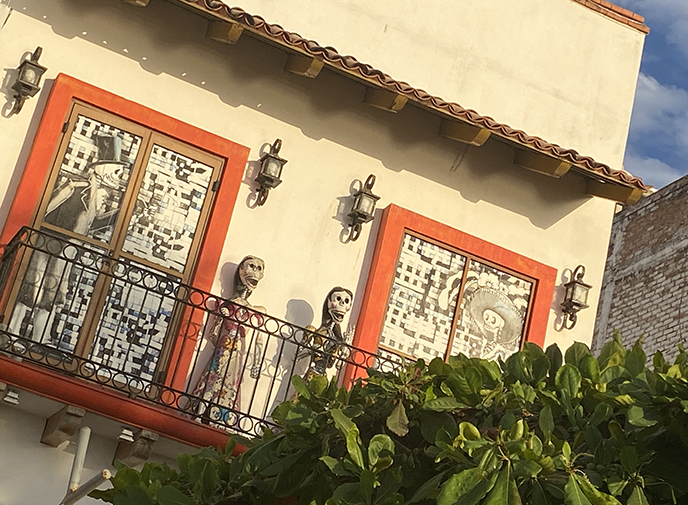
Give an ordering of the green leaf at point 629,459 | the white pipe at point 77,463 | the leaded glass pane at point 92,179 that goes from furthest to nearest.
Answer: the leaded glass pane at point 92,179, the white pipe at point 77,463, the green leaf at point 629,459

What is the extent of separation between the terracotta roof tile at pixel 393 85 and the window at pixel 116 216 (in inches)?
41.2

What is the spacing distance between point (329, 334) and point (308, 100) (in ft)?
6.91

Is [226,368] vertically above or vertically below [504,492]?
above

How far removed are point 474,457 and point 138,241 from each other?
5.67 meters

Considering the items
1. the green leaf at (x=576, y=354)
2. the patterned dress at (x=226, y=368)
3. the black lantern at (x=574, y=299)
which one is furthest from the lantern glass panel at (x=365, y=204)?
the green leaf at (x=576, y=354)

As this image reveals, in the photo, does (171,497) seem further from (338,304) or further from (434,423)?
(338,304)

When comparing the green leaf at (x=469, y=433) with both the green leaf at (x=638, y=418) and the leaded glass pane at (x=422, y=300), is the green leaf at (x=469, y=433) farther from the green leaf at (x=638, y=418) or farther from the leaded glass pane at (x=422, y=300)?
the leaded glass pane at (x=422, y=300)

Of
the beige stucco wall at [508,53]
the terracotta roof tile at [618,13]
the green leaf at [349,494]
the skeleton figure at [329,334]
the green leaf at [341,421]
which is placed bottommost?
the green leaf at [349,494]

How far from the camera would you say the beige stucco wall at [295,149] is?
895 cm

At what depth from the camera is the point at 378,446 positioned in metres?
4.17

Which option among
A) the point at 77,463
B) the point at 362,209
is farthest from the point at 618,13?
the point at 77,463

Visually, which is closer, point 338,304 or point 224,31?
point 224,31

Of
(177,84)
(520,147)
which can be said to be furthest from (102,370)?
(520,147)

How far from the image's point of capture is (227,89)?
939 centimetres
